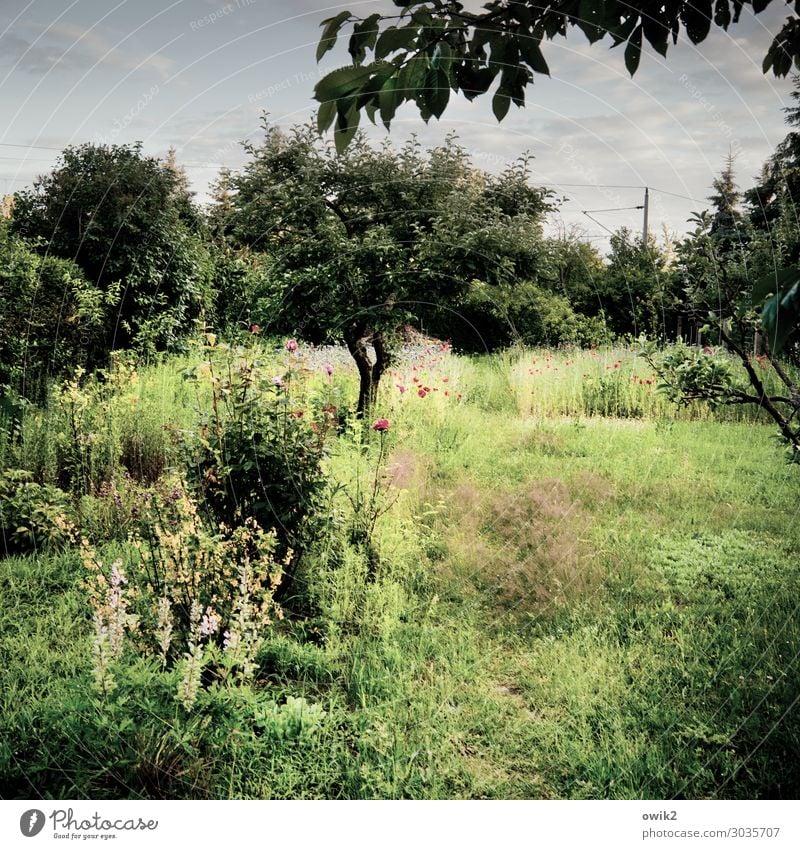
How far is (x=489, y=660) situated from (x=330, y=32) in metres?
2.17

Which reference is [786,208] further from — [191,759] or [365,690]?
[191,759]

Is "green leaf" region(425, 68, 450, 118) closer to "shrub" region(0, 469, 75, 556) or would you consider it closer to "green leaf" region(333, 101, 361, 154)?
"green leaf" region(333, 101, 361, 154)

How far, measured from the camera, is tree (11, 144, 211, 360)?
14.4ft

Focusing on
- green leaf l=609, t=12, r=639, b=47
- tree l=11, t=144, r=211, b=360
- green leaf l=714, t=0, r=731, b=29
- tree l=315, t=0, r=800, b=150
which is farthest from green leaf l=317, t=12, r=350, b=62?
tree l=11, t=144, r=211, b=360

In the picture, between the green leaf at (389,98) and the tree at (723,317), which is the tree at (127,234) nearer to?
the green leaf at (389,98)

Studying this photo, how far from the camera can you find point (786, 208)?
3.74m

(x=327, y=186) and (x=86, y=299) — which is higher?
(x=327, y=186)

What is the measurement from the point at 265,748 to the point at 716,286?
258 centimetres

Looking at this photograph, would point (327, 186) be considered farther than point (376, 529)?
Yes

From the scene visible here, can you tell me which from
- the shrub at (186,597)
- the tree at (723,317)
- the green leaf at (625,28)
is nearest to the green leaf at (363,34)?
the green leaf at (625,28)

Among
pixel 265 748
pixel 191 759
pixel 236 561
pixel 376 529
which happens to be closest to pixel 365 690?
pixel 265 748
